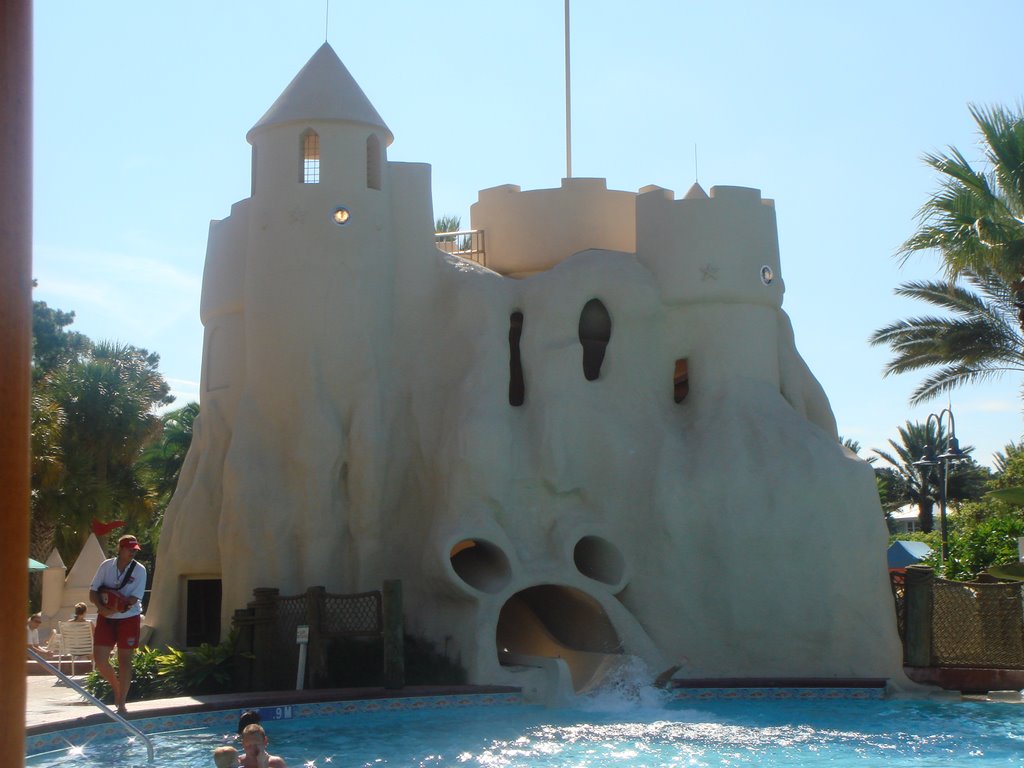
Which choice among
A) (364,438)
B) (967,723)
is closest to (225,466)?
(364,438)

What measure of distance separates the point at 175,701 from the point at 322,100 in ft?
30.0

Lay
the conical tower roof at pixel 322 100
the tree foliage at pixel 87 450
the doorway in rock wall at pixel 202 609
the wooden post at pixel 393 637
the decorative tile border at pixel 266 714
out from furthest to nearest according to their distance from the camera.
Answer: the tree foliage at pixel 87 450
the doorway in rock wall at pixel 202 609
the conical tower roof at pixel 322 100
the wooden post at pixel 393 637
the decorative tile border at pixel 266 714

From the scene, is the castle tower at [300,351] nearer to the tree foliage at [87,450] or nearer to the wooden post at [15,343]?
the tree foliage at [87,450]

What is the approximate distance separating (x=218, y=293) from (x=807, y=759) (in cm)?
1181

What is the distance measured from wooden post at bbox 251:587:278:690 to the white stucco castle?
150 cm

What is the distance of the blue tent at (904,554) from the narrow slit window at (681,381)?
9770 mm

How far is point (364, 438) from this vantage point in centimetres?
1634

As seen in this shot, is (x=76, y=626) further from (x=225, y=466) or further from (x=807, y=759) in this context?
(x=807, y=759)

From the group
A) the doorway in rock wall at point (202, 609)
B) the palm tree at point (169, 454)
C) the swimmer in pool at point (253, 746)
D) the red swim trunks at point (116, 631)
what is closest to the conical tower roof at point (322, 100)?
the doorway in rock wall at point (202, 609)

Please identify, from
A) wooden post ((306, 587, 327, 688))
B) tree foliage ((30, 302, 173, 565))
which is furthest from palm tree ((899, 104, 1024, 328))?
tree foliage ((30, 302, 173, 565))

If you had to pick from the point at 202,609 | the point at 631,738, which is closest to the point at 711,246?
the point at 631,738

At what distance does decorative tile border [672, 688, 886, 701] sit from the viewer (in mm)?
14398

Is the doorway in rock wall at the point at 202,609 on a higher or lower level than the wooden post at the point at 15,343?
lower

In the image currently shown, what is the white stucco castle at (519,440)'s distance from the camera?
1567 cm
